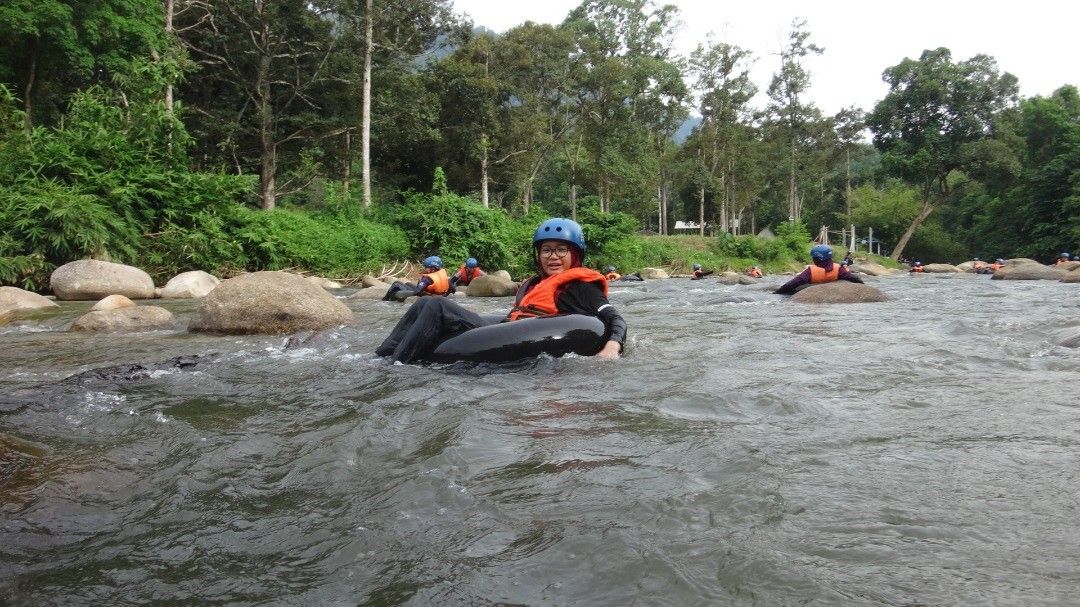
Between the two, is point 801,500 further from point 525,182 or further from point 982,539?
point 525,182

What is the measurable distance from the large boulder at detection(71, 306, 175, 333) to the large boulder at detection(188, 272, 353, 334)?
1.93 ft

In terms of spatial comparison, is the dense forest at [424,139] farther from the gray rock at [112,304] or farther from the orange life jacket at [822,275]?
the orange life jacket at [822,275]

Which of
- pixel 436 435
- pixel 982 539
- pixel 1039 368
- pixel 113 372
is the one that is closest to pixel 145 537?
pixel 436 435

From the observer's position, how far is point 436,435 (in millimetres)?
3562

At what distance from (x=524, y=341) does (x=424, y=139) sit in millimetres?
23154

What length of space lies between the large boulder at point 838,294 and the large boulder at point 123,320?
952 centimetres

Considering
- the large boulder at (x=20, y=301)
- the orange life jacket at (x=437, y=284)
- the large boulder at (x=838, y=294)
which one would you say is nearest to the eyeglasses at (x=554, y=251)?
the orange life jacket at (x=437, y=284)

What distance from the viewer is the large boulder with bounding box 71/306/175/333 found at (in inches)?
325

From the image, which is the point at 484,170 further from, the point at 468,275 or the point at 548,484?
the point at 548,484

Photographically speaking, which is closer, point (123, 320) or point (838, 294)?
point (123, 320)

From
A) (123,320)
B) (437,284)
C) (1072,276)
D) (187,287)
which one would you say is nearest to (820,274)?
(437,284)

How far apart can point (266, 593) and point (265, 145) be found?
2502cm

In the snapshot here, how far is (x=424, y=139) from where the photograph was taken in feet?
89.8

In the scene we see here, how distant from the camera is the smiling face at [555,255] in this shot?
20.7ft
